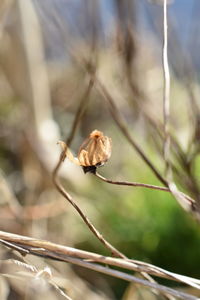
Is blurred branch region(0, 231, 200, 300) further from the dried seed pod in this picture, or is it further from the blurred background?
the blurred background

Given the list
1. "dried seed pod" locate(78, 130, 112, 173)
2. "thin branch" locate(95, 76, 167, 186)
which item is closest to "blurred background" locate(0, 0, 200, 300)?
"thin branch" locate(95, 76, 167, 186)

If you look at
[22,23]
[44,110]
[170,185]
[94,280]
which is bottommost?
[94,280]

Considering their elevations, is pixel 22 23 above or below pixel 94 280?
above

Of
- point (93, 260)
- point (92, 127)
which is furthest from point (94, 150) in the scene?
point (92, 127)

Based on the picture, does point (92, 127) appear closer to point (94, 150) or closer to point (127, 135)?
point (127, 135)

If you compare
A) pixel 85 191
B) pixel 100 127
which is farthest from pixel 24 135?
pixel 100 127

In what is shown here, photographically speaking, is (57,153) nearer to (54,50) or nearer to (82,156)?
(54,50)
